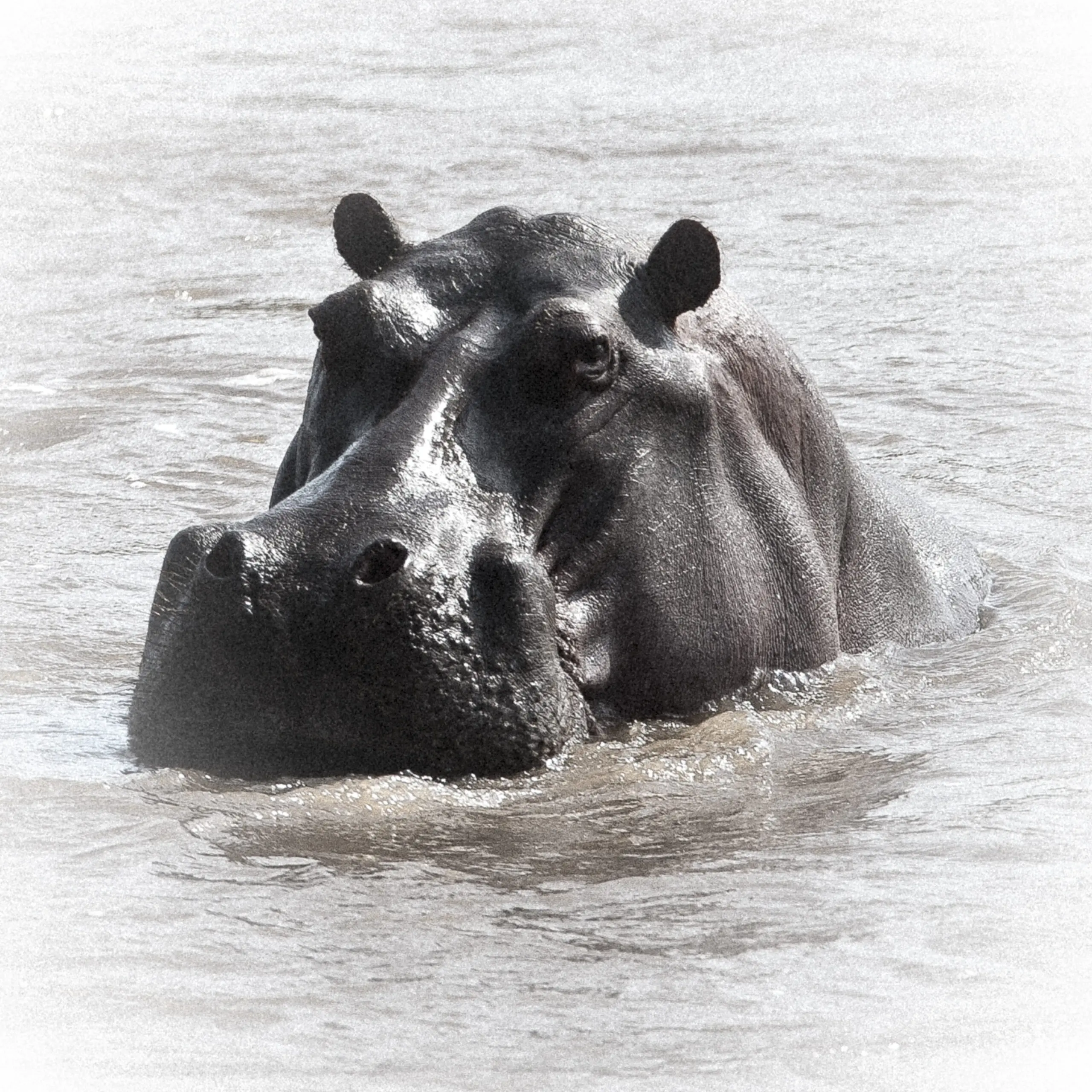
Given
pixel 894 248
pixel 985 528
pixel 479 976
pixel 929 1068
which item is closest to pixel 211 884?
pixel 479 976

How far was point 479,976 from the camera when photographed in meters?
3.95

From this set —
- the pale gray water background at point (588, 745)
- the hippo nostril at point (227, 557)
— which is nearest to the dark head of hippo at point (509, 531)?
the hippo nostril at point (227, 557)

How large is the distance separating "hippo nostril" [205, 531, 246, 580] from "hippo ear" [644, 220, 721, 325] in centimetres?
152

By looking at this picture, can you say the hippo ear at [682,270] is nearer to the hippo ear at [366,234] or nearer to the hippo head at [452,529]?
the hippo head at [452,529]

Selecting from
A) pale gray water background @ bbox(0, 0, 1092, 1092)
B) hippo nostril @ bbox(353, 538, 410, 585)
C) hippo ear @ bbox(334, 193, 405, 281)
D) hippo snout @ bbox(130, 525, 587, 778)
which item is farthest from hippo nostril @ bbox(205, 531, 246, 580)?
hippo ear @ bbox(334, 193, 405, 281)

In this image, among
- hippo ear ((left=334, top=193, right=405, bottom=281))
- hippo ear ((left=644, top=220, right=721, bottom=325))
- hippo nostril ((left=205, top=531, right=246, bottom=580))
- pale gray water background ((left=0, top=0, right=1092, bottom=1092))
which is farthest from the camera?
hippo ear ((left=334, top=193, right=405, bottom=281))

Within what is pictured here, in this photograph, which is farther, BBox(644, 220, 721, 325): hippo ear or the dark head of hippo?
BBox(644, 220, 721, 325): hippo ear

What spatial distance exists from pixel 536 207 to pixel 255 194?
89.6 inches

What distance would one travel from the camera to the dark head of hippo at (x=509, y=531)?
15.8 feet

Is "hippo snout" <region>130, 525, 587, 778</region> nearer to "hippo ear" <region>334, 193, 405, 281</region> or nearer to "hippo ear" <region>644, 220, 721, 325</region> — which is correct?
"hippo ear" <region>644, 220, 721, 325</region>

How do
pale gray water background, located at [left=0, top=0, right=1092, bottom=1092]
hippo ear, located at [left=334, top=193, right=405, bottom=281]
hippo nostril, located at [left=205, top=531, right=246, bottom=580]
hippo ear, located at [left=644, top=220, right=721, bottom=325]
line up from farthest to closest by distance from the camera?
hippo ear, located at [left=334, top=193, right=405, bottom=281] → hippo ear, located at [left=644, top=220, right=721, bottom=325] → hippo nostril, located at [left=205, top=531, right=246, bottom=580] → pale gray water background, located at [left=0, top=0, right=1092, bottom=1092]

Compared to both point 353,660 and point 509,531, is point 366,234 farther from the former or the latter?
point 353,660

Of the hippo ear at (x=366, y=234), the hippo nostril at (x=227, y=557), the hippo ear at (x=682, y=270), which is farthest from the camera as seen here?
the hippo ear at (x=366, y=234)

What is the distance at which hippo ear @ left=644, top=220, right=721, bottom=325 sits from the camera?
570 centimetres
